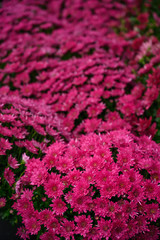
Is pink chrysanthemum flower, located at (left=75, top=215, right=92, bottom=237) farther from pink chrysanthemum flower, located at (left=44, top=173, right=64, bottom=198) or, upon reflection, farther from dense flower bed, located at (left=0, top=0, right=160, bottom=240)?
pink chrysanthemum flower, located at (left=44, top=173, right=64, bottom=198)

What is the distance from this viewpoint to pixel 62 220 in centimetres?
177

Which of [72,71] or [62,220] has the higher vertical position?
[72,71]

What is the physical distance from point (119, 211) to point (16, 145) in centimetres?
116

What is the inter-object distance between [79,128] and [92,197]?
107 cm

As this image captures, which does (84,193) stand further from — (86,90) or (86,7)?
(86,7)

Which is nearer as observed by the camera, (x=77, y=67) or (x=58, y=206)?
(x=58, y=206)

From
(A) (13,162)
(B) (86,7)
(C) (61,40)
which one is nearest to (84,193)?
(A) (13,162)

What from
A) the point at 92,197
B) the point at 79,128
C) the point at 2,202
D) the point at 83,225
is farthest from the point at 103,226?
the point at 79,128

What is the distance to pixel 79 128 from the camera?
2.78 metres

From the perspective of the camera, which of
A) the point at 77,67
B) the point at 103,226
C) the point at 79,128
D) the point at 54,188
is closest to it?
the point at 103,226

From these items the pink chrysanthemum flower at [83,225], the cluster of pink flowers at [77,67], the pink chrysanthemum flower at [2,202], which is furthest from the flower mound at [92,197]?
the cluster of pink flowers at [77,67]

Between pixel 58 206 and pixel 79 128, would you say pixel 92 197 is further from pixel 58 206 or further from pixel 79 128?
pixel 79 128

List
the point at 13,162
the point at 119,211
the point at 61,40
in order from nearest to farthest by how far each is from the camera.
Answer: the point at 119,211 < the point at 13,162 < the point at 61,40

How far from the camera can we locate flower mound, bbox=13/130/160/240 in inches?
67.2
